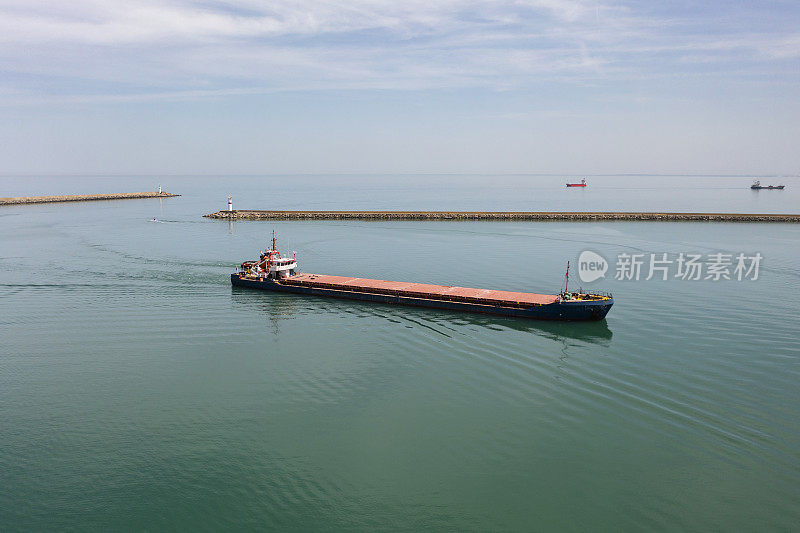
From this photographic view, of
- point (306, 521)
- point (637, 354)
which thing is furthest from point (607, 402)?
point (306, 521)

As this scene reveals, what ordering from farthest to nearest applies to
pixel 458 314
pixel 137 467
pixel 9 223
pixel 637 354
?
1. pixel 9 223
2. pixel 458 314
3. pixel 637 354
4. pixel 137 467

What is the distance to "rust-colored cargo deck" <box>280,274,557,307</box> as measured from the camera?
179ft

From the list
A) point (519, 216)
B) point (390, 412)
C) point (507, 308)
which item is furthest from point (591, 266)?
point (519, 216)

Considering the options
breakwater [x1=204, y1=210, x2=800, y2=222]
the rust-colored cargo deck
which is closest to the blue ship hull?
the rust-colored cargo deck

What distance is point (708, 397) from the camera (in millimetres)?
33125

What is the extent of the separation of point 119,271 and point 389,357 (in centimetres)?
5529

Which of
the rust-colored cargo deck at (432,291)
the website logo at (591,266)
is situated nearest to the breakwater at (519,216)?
the website logo at (591,266)

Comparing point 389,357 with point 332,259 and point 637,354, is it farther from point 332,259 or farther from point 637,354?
point 332,259

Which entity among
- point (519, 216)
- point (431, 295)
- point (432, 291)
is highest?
point (519, 216)

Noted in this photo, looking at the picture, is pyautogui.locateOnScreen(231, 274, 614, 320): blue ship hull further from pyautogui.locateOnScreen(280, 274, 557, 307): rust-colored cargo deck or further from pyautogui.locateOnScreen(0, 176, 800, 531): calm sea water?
pyautogui.locateOnScreen(0, 176, 800, 531): calm sea water

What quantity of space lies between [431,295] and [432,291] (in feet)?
5.14

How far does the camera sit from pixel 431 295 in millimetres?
57781

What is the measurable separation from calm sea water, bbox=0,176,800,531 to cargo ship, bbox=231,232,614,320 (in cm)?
200

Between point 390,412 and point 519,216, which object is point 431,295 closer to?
point 390,412
